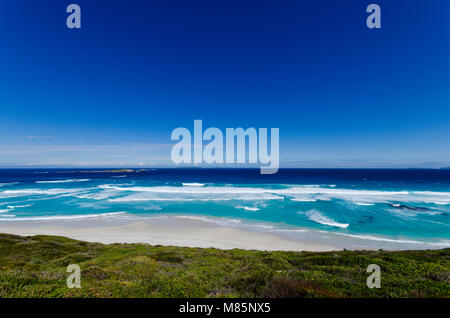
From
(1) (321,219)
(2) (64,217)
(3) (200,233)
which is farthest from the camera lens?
(2) (64,217)

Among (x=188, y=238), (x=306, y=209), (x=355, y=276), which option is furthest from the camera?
(x=306, y=209)

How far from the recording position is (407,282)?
226 inches

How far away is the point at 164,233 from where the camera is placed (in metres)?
20.1

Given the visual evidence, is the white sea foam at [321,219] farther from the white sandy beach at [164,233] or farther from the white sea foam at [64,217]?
the white sea foam at [64,217]

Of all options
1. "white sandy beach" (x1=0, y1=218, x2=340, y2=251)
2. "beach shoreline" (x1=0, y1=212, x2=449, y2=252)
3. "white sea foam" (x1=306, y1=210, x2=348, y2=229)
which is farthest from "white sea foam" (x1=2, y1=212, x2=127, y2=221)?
"white sea foam" (x1=306, y1=210, x2=348, y2=229)

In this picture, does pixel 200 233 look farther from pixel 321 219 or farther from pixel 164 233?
pixel 321 219

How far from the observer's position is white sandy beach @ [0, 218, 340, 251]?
17031mm

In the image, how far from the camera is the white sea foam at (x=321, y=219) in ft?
72.5

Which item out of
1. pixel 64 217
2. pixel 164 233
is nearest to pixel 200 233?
pixel 164 233

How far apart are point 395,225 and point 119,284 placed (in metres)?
28.2

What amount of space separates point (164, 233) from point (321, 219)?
19.6 m
